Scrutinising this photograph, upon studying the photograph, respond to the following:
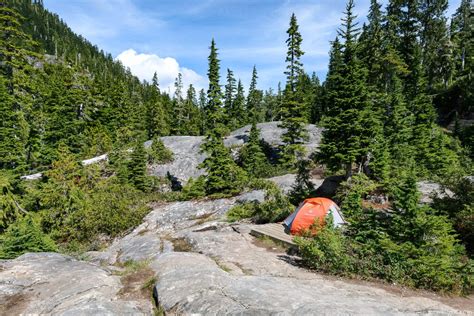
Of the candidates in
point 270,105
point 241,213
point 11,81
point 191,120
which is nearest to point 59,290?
point 241,213

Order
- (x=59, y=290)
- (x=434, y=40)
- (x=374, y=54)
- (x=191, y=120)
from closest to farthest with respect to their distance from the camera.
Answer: (x=59, y=290)
(x=374, y=54)
(x=434, y=40)
(x=191, y=120)

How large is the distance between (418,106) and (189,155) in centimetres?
2754

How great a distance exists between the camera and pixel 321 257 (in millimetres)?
9625

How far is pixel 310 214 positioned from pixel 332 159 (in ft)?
20.4

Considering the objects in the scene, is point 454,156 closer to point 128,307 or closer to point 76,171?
point 128,307

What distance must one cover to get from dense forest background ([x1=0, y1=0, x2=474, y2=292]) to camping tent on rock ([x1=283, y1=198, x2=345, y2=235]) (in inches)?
30.0

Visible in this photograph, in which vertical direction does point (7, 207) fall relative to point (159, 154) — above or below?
below

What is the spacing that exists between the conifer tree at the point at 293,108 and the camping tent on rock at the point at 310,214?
53.3ft

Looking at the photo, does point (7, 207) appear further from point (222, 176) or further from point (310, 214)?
point (310, 214)

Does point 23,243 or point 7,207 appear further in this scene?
point 7,207

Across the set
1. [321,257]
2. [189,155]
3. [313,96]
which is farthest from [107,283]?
[313,96]

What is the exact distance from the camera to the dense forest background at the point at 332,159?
947 centimetres

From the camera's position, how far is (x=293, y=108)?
31328 mm

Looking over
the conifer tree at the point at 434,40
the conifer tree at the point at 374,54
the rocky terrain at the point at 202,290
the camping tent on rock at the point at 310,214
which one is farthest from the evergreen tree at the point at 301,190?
the conifer tree at the point at 434,40
